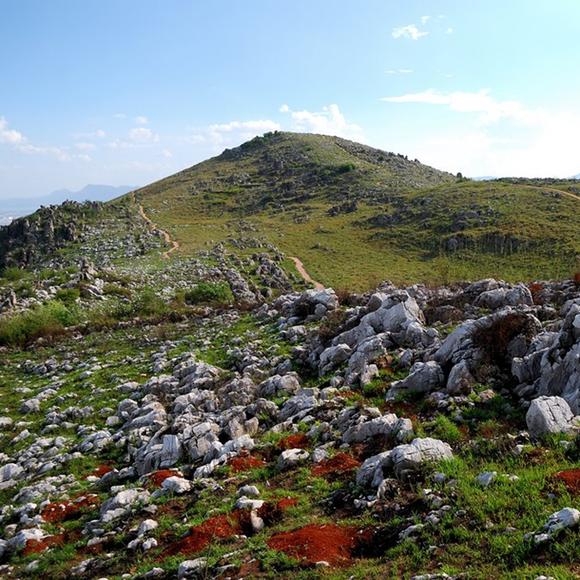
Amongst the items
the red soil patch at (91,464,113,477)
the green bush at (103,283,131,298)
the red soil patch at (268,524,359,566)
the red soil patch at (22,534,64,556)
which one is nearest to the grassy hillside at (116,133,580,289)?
the green bush at (103,283,131,298)

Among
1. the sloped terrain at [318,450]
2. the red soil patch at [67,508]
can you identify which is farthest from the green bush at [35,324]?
the red soil patch at [67,508]

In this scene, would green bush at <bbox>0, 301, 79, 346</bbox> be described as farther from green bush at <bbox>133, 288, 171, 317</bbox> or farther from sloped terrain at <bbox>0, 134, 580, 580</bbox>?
green bush at <bbox>133, 288, 171, 317</bbox>

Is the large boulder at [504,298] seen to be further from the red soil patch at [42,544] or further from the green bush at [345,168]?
the green bush at [345,168]

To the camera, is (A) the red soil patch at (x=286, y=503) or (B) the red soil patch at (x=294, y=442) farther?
(B) the red soil patch at (x=294, y=442)

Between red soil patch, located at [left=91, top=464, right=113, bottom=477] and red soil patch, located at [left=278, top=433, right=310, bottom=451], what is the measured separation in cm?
568

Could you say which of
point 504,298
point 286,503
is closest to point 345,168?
point 504,298

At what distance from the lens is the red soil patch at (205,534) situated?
9.71 meters

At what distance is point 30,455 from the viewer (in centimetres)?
1634

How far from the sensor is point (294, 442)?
13898 millimetres

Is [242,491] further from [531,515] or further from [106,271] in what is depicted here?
[106,271]

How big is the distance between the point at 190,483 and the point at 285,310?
19320 millimetres

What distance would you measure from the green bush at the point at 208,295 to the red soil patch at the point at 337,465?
29.0 meters

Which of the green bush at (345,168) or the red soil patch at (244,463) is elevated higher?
the green bush at (345,168)

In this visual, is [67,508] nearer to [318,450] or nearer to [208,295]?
[318,450]
